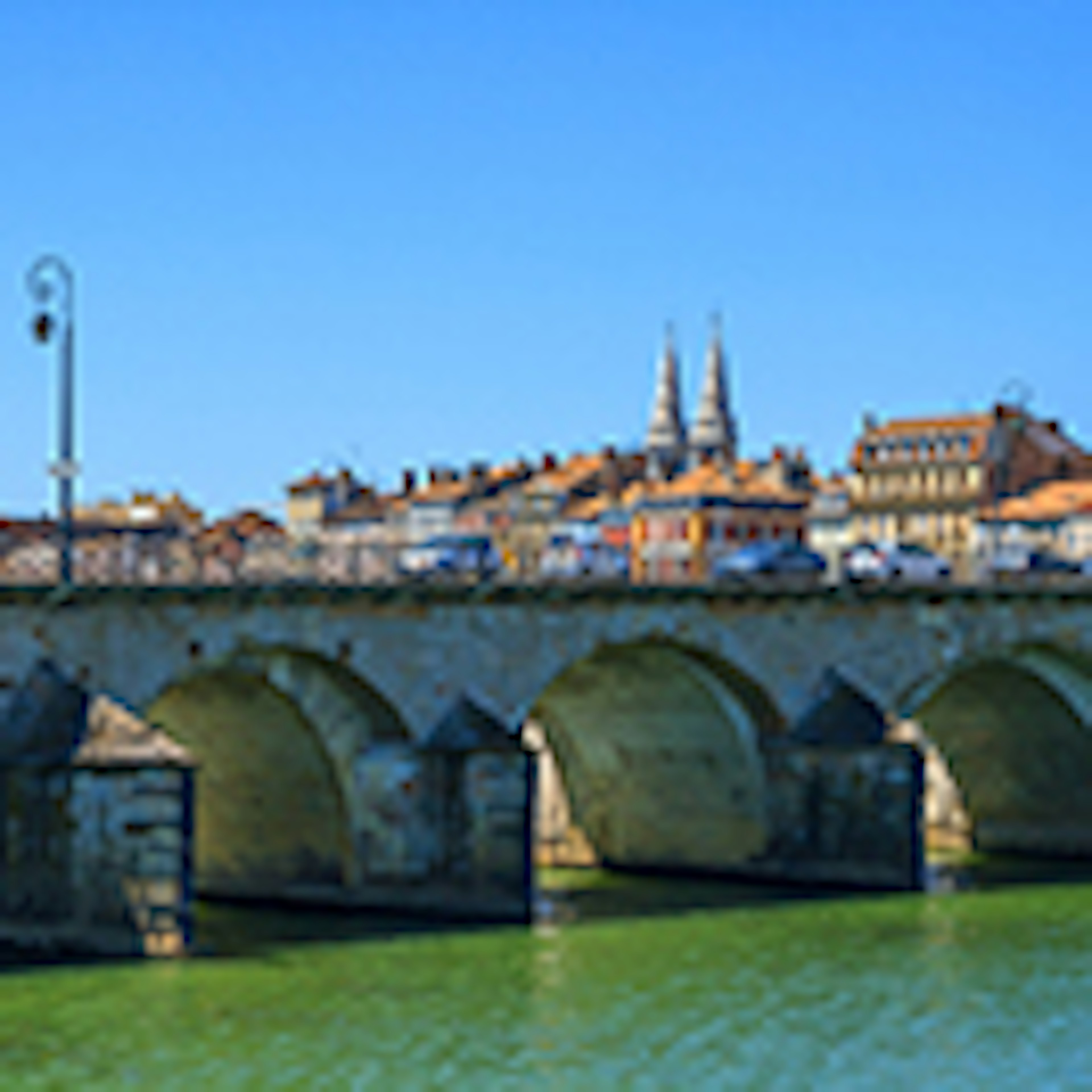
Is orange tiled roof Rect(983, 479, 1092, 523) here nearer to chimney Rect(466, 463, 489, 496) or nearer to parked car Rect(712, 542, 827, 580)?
chimney Rect(466, 463, 489, 496)

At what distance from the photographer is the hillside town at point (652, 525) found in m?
52.4

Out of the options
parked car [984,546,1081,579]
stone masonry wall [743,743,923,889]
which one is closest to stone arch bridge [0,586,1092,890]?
stone masonry wall [743,743,923,889]

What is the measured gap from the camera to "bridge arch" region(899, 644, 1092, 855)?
6631 centimetres

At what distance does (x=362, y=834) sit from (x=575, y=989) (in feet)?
31.8

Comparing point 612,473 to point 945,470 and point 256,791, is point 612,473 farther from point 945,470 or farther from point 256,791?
point 256,791

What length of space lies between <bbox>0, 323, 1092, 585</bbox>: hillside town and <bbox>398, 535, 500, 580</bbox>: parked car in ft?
0.36

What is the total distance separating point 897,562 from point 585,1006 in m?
29.1

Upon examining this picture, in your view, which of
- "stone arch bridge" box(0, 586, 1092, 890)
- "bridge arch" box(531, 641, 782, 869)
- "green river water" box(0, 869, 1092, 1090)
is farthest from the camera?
"bridge arch" box(531, 641, 782, 869)

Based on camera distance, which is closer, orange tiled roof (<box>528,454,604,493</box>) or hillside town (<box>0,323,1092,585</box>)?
hillside town (<box>0,323,1092,585</box>)

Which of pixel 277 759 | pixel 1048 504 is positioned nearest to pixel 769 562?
pixel 277 759

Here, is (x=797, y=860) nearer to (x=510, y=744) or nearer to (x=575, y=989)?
(x=510, y=744)

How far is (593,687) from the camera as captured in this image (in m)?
61.9

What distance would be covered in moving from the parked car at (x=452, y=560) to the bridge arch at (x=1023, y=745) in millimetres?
12274

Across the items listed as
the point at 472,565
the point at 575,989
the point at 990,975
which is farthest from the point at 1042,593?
the point at 575,989
